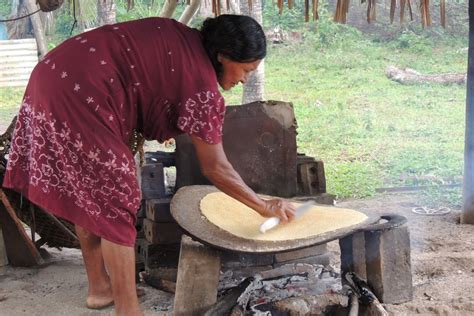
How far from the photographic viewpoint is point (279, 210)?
2.84 m

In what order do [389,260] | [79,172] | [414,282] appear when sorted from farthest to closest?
[414,282] < [389,260] < [79,172]

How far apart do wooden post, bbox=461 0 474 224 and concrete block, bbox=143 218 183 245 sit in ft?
8.38

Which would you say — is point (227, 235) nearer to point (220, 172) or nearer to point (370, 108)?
point (220, 172)

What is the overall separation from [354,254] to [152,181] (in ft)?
3.77

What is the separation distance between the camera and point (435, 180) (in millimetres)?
6797

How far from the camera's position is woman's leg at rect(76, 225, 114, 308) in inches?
128

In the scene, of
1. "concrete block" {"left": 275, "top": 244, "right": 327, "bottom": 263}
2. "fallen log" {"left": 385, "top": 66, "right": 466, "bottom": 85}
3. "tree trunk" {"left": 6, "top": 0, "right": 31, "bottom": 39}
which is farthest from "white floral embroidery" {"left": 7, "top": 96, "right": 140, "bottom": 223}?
"tree trunk" {"left": 6, "top": 0, "right": 31, "bottom": 39}

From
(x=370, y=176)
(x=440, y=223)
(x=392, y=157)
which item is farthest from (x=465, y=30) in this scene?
(x=440, y=223)

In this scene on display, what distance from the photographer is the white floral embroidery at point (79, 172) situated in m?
2.74

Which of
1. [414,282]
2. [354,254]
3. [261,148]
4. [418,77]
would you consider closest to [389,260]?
[354,254]

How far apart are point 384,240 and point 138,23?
1.42 meters

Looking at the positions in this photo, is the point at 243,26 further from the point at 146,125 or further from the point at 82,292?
the point at 82,292

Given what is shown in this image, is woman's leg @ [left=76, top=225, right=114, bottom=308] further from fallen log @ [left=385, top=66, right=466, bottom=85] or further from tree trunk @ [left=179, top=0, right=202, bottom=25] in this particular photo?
fallen log @ [left=385, top=66, right=466, bottom=85]

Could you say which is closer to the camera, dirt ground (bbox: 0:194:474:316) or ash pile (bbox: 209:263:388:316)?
ash pile (bbox: 209:263:388:316)
